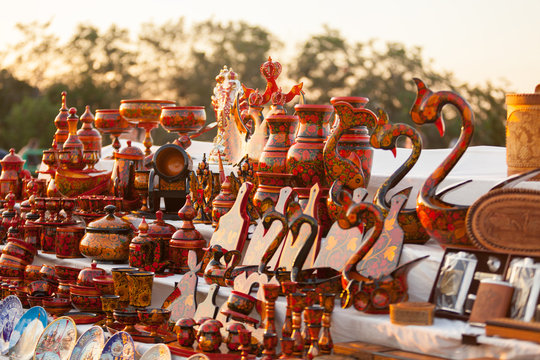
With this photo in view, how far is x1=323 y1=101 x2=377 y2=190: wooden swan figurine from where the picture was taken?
2576 mm

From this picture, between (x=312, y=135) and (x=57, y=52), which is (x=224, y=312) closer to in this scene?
(x=312, y=135)

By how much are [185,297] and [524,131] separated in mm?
1273

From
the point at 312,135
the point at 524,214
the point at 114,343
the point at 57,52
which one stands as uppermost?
the point at 57,52

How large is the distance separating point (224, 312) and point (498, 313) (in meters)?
0.91

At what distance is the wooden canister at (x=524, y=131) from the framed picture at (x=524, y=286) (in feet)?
1.47

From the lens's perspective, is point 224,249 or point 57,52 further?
point 57,52

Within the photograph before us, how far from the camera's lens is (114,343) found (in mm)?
2715

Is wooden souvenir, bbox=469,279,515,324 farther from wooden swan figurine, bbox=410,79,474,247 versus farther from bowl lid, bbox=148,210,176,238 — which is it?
bowl lid, bbox=148,210,176,238

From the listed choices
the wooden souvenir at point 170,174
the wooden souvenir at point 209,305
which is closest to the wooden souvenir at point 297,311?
the wooden souvenir at point 209,305

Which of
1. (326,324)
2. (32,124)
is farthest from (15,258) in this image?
(32,124)

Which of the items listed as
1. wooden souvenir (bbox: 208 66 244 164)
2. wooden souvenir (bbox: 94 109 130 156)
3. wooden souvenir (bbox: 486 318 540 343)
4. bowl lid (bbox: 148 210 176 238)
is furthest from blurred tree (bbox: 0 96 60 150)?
wooden souvenir (bbox: 486 318 540 343)

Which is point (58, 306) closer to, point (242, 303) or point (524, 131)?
point (242, 303)

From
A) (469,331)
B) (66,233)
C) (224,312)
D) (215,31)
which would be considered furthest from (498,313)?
(215,31)

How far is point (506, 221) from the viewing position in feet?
Result: 6.40
